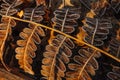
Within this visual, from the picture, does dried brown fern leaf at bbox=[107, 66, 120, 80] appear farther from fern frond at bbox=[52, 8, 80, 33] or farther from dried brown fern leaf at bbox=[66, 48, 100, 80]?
fern frond at bbox=[52, 8, 80, 33]

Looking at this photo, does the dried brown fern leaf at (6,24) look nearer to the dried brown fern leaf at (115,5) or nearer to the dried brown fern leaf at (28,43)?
the dried brown fern leaf at (28,43)

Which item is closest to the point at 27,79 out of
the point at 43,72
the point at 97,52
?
the point at 43,72

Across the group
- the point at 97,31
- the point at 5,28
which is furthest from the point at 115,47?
the point at 5,28

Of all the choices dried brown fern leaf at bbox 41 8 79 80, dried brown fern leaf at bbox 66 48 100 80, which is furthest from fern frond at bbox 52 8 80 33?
dried brown fern leaf at bbox 66 48 100 80

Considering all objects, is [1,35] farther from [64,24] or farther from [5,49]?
[64,24]

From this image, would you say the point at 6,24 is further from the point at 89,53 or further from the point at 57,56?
the point at 89,53

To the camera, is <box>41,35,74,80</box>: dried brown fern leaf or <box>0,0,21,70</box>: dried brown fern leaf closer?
<box>41,35,74,80</box>: dried brown fern leaf

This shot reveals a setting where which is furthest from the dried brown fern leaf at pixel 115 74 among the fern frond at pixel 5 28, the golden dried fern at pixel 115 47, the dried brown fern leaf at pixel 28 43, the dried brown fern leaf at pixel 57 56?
the fern frond at pixel 5 28
